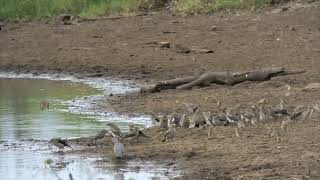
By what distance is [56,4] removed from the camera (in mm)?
24031

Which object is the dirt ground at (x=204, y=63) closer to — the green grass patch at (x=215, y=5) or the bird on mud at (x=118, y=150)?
the bird on mud at (x=118, y=150)

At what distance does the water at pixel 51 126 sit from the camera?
7664mm

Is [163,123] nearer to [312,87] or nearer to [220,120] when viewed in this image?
[220,120]

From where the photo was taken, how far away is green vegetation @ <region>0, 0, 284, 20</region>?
19812 mm

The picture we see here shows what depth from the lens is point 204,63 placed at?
47.7 feet

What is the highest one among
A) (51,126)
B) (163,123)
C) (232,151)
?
(232,151)

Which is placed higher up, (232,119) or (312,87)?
(232,119)

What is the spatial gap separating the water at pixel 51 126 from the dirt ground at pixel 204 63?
0.41m

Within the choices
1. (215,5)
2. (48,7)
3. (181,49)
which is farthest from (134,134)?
(48,7)

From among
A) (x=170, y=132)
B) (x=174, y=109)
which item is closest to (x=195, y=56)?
(x=174, y=109)

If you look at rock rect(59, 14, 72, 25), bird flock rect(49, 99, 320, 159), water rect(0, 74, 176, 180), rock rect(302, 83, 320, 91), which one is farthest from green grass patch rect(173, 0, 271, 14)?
bird flock rect(49, 99, 320, 159)

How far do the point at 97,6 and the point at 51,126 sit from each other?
12.8m

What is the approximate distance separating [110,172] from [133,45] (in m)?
9.06

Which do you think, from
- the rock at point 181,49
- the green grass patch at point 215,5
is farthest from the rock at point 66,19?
the rock at point 181,49
